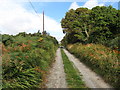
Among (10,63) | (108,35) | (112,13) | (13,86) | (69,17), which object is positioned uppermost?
(69,17)

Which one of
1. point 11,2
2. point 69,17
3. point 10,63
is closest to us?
point 10,63

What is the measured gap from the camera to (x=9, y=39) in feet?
19.8

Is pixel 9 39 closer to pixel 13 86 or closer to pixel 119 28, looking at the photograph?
pixel 13 86

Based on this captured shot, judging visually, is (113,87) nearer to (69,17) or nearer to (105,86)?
(105,86)

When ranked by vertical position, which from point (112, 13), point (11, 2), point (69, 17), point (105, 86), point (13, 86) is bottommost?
point (105, 86)

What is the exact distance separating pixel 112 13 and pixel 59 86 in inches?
527

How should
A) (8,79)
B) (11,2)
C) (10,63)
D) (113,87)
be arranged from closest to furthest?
(8,79), (10,63), (113,87), (11,2)

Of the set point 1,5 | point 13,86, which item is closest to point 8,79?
point 13,86

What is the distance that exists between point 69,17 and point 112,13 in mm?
11688

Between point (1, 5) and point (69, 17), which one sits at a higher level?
point (69, 17)

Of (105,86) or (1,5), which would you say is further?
(1,5)

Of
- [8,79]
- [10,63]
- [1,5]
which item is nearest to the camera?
[8,79]

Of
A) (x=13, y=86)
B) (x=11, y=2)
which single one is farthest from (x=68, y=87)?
(x=11, y=2)

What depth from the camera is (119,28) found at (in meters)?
13.0
